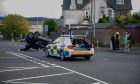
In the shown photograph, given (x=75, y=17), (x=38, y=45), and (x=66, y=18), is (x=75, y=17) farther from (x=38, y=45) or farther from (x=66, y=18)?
(x=38, y=45)

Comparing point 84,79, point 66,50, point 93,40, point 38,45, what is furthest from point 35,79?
point 93,40

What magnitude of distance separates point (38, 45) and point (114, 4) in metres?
39.3

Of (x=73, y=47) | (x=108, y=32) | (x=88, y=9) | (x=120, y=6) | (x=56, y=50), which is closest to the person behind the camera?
(x=73, y=47)

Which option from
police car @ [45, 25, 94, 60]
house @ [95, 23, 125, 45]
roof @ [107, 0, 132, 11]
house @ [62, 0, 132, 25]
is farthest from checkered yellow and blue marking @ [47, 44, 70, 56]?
roof @ [107, 0, 132, 11]

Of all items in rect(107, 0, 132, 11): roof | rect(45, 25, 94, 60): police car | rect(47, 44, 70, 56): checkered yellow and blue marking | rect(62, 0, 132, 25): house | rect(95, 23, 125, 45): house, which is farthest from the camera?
rect(107, 0, 132, 11): roof

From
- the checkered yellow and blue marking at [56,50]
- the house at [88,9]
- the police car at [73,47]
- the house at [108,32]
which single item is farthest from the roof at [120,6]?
the police car at [73,47]

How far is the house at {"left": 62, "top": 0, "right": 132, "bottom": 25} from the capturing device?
6812 cm

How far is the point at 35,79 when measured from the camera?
1159 cm

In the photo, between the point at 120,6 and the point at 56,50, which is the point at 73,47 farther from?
the point at 120,6

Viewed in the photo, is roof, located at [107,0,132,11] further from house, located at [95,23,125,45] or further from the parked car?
the parked car

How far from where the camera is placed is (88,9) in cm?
6781

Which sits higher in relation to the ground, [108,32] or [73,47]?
[108,32]

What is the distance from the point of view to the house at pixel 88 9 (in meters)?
68.1

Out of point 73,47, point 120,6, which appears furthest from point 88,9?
point 73,47
